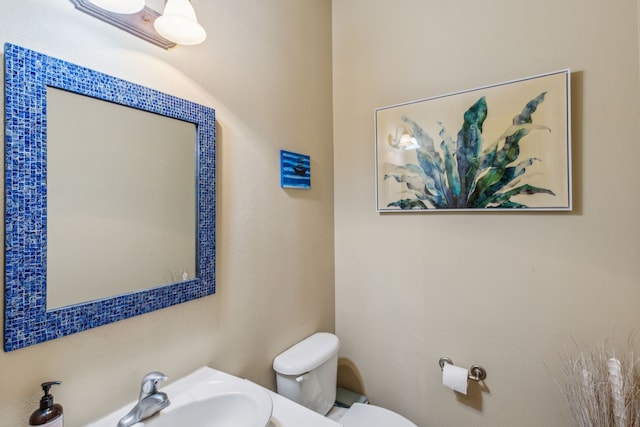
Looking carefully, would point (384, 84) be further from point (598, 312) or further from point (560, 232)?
point (598, 312)

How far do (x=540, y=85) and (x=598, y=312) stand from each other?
0.93m

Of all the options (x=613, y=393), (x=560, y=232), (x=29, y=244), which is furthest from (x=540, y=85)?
(x=29, y=244)

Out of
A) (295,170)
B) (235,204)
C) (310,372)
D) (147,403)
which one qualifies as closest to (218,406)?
(147,403)

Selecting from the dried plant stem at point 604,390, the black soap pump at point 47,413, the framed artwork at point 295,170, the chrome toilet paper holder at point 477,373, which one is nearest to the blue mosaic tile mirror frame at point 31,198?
the black soap pump at point 47,413

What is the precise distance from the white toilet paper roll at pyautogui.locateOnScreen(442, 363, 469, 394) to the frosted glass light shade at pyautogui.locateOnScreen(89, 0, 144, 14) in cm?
179

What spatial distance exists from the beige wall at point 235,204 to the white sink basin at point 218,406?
14cm

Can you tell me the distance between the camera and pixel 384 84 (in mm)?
1649

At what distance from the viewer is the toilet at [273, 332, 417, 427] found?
132cm

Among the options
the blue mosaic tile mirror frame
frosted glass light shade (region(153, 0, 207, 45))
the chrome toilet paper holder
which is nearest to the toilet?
the chrome toilet paper holder

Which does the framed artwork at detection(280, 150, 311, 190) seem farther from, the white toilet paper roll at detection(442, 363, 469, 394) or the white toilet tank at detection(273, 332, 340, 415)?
the white toilet paper roll at detection(442, 363, 469, 394)

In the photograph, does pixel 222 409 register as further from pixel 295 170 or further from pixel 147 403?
pixel 295 170

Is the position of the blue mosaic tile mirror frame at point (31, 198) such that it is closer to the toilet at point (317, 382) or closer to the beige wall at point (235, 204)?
the beige wall at point (235, 204)

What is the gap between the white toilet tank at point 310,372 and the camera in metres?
1.31

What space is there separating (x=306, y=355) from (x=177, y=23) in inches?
53.6
